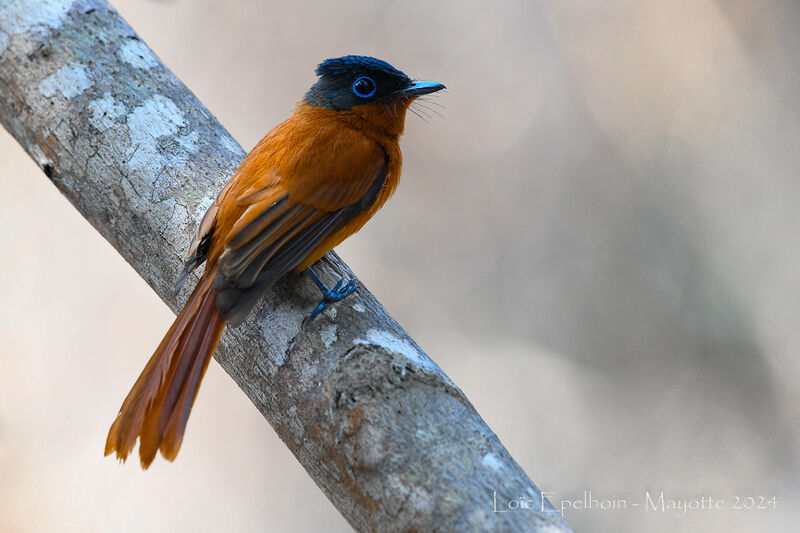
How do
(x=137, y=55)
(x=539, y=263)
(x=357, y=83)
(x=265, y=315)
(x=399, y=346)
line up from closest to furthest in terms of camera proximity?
1. (x=399, y=346)
2. (x=265, y=315)
3. (x=137, y=55)
4. (x=357, y=83)
5. (x=539, y=263)

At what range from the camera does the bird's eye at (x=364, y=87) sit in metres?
2.85

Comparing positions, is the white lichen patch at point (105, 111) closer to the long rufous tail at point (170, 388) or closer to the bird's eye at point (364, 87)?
the long rufous tail at point (170, 388)

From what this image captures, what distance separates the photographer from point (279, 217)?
2318mm

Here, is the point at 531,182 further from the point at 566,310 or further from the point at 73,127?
the point at 73,127

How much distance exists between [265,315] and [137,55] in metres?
1.11

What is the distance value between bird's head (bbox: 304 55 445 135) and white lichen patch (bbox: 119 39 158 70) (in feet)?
2.06

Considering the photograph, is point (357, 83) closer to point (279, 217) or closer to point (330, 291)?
point (279, 217)

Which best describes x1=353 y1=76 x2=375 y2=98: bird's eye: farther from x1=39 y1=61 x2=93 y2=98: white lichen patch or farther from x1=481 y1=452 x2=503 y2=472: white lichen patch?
x1=481 y1=452 x2=503 y2=472: white lichen patch

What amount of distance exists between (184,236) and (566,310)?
2.49m

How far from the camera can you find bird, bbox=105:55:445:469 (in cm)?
204

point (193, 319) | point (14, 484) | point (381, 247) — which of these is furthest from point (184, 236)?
point (14, 484)

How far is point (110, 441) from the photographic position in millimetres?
1996

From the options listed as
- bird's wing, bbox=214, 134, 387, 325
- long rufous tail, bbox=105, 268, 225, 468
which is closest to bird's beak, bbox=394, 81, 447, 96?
bird's wing, bbox=214, 134, 387, 325

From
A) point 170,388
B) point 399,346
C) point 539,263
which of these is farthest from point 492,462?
point 539,263
